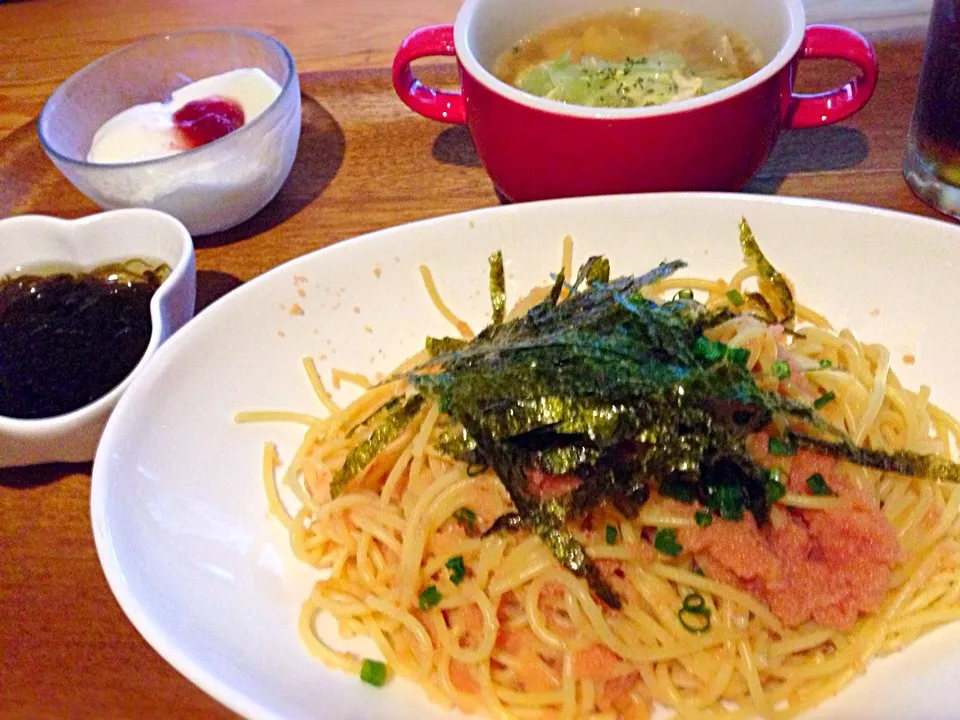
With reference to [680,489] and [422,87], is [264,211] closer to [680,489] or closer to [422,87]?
[422,87]

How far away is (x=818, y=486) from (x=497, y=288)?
2.38ft

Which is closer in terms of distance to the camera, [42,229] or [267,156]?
[42,229]

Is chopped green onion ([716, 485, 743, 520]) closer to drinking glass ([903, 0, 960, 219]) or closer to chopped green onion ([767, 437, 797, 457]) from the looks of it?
chopped green onion ([767, 437, 797, 457])

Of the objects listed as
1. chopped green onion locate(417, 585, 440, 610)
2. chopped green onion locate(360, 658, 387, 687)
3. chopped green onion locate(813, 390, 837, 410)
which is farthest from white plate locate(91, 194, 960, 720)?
chopped green onion locate(813, 390, 837, 410)

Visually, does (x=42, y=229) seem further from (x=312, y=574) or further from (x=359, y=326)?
(x=312, y=574)

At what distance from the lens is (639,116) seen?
1.57 metres

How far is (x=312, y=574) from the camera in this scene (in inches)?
55.1

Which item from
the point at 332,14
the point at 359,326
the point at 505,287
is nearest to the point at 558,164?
the point at 505,287

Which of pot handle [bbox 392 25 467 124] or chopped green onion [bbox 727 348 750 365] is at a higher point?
pot handle [bbox 392 25 467 124]

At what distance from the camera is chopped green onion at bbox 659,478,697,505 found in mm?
1229

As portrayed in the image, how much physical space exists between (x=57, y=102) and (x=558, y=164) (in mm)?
1383

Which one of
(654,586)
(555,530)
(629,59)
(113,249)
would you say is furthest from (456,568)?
(629,59)

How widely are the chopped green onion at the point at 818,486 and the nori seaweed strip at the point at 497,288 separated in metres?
0.66

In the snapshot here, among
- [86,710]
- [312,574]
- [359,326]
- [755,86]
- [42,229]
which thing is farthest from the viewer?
[42,229]
